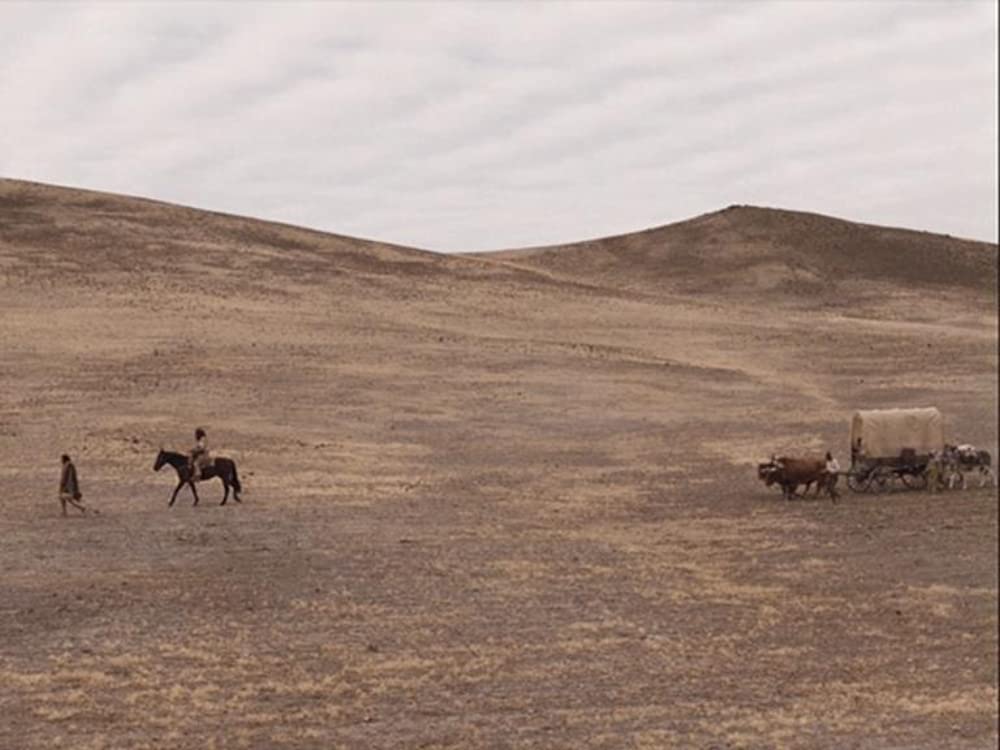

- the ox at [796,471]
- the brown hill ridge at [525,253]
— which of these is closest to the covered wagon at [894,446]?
the ox at [796,471]

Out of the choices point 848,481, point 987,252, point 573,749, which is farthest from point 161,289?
point 987,252

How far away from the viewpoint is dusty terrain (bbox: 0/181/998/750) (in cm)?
1692

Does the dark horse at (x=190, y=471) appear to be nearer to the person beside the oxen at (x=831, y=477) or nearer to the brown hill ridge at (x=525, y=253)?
the person beside the oxen at (x=831, y=477)

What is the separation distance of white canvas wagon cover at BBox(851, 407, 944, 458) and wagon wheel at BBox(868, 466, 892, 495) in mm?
416

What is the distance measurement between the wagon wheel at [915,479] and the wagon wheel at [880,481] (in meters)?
0.41

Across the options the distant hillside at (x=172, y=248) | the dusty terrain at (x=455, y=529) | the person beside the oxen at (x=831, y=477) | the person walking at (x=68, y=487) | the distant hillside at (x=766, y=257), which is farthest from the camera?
the distant hillside at (x=766, y=257)

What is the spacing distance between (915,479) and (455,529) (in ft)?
45.9

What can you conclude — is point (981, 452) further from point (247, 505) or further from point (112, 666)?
point (112, 666)

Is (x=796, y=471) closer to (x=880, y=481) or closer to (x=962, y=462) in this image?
(x=880, y=481)

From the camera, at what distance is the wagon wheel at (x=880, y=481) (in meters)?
33.7

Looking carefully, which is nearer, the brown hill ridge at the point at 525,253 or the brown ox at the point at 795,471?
the brown ox at the point at 795,471

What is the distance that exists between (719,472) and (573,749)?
21.9 metres

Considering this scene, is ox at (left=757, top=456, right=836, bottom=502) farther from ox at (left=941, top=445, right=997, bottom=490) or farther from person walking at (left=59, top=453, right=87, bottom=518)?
person walking at (left=59, top=453, right=87, bottom=518)

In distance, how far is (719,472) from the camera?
120 feet
